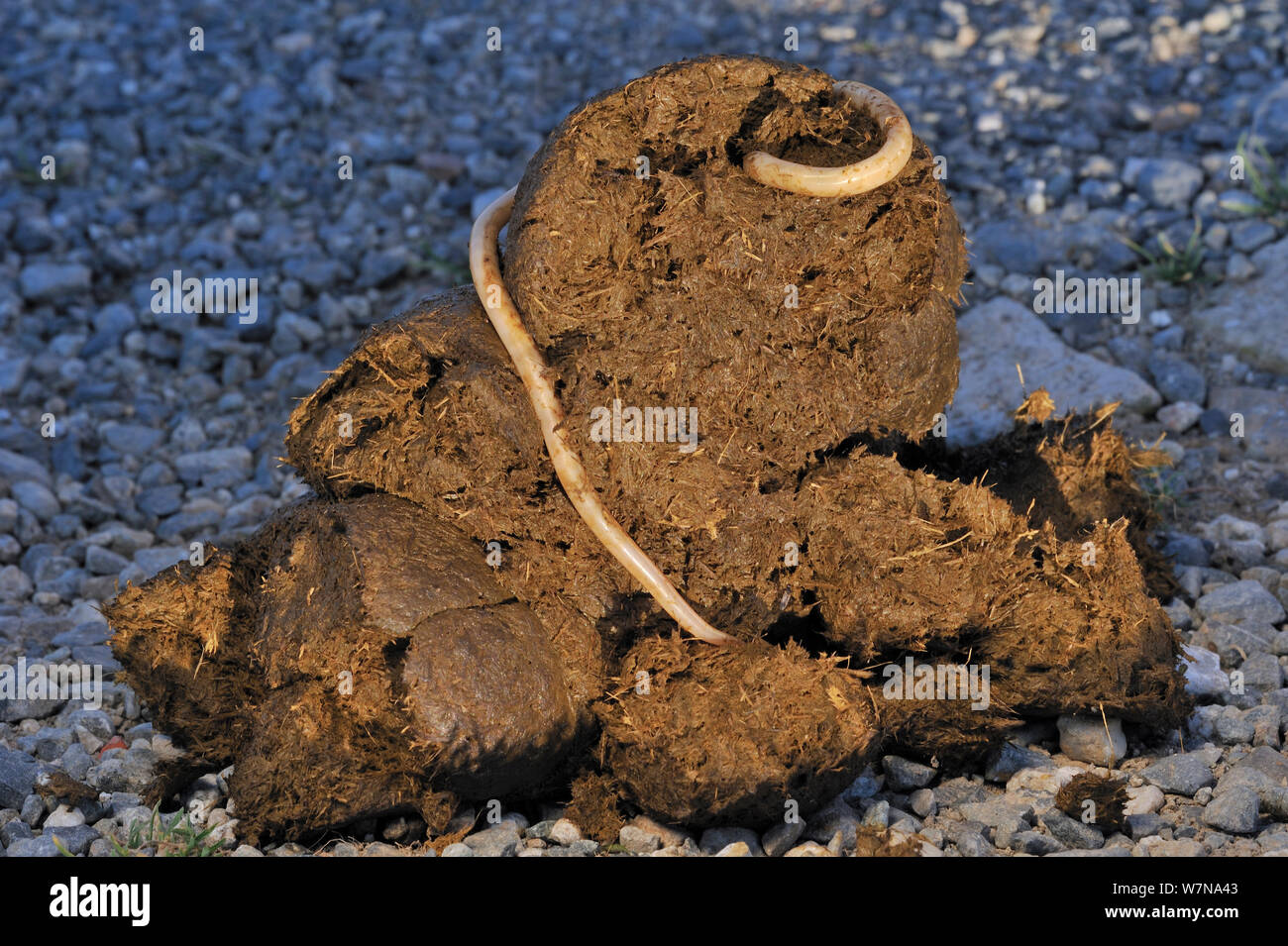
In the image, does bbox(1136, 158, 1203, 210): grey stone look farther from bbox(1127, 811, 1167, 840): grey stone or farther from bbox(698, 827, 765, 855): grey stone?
bbox(698, 827, 765, 855): grey stone

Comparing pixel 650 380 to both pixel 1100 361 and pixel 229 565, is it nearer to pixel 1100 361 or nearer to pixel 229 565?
pixel 229 565

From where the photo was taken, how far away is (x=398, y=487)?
14.7ft

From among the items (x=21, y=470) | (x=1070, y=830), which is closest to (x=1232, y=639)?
(x=1070, y=830)

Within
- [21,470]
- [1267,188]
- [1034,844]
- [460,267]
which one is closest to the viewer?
[1034,844]

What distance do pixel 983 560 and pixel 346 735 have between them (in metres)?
2.24

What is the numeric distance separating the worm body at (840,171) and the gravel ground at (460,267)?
6.73 ft

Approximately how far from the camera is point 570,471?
14.1 ft

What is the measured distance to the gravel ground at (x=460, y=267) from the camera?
452cm

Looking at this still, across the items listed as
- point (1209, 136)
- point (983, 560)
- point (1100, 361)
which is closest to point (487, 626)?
point (983, 560)

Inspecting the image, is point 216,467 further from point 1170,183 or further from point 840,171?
point 1170,183

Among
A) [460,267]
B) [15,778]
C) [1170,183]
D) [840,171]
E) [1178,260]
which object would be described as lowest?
[15,778]

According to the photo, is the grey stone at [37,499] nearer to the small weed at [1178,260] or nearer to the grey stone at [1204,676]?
the grey stone at [1204,676]

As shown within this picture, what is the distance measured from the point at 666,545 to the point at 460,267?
4.56 m

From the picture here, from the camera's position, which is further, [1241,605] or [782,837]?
[1241,605]
